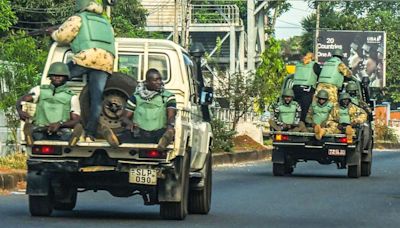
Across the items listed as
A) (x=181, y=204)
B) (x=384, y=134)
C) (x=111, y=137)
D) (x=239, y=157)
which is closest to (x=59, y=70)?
(x=111, y=137)

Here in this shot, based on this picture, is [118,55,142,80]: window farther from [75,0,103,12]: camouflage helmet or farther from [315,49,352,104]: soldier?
[315,49,352,104]: soldier

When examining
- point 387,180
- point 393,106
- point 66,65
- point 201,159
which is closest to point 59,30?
point 66,65

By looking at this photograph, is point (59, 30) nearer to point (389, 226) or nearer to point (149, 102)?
point (149, 102)

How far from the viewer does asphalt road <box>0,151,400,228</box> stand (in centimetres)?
1430

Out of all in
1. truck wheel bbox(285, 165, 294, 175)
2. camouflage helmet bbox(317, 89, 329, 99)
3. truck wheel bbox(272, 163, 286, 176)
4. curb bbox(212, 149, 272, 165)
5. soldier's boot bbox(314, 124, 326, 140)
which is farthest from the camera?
curb bbox(212, 149, 272, 165)

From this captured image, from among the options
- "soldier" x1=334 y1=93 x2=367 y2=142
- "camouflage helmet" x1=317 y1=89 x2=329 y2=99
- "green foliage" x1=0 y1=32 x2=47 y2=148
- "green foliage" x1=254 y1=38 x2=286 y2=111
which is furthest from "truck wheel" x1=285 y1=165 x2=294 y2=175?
"green foliage" x1=254 y1=38 x2=286 y2=111

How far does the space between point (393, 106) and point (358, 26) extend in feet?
74.6

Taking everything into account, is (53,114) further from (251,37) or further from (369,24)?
(369,24)

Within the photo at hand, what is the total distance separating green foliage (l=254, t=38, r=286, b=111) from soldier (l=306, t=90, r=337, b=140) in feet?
45.1

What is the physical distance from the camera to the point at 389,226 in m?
14.9

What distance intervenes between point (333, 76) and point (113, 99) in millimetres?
13678

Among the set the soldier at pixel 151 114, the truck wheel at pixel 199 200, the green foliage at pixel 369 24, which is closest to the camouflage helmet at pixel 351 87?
the truck wheel at pixel 199 200

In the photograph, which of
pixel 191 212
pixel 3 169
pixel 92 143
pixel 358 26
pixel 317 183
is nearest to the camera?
pixel 92 143

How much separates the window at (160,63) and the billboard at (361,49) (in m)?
58.5
